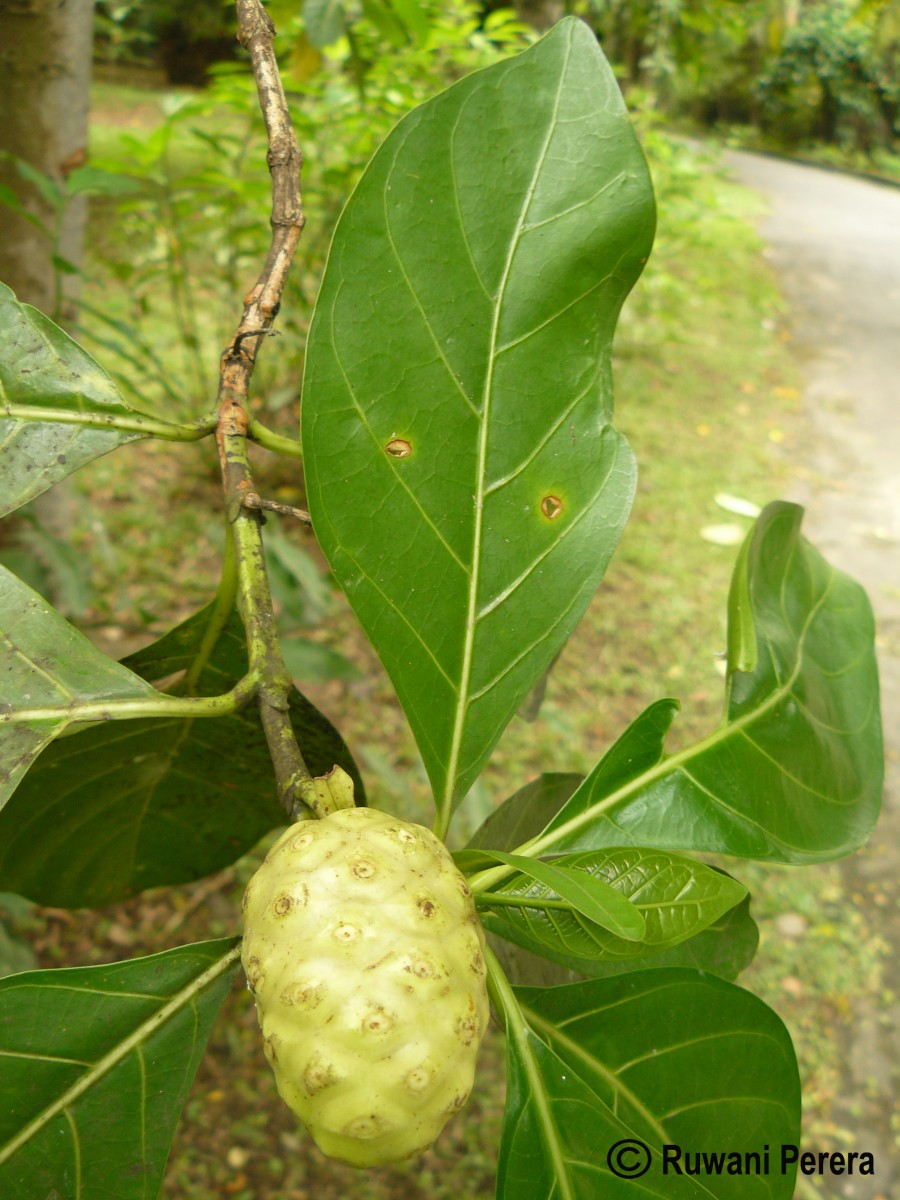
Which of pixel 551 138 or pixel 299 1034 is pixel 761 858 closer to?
pixel 299 1034

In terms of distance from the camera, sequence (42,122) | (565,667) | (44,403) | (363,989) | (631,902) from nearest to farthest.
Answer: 1. (363,989)
2. (631,902)
3. (44,403)
4. (42,122)
5. (565,667)

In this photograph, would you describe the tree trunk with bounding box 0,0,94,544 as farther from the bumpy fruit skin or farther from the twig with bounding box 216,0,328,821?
the bumpy fruit skin

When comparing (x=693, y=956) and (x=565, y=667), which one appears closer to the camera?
(x=693, y=956)

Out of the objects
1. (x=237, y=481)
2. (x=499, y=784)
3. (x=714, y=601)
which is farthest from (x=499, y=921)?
(x=714, y=601)

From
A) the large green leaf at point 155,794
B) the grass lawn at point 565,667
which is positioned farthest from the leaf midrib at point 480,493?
the grass lawn at point 565,667

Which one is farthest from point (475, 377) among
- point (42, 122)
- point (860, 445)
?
point (860, 445)

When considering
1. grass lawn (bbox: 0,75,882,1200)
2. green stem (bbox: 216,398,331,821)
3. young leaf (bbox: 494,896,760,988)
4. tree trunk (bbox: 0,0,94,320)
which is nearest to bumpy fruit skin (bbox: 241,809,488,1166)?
green stem (bbox: 216,398,331,821)

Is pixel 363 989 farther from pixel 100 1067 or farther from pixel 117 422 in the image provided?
pixel 117 422

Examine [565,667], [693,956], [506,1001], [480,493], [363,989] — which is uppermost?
[480,493]
